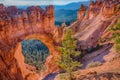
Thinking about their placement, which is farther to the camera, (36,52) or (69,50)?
(36,52)

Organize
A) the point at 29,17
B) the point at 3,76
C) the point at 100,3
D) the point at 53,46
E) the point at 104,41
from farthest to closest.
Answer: the point at 100,3 < the point at 104,41 < the point at 53,46 < the point at 29,17 < the point at 3,76

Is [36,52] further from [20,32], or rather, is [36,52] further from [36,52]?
[20,32]

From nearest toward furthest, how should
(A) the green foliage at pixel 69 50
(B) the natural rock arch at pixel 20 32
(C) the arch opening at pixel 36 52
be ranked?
1. (A) the green foliage at pixel 69 50
2. (B) the natural rock arch at pixel 20 32
3. (C) the arch opening at pixel 36 52

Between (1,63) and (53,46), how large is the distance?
14.1 metres

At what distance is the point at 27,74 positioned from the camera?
48406 millimetres

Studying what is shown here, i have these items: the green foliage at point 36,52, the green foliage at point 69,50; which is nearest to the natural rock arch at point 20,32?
the green foliage at point 69,50

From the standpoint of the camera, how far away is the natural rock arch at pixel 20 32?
135 feet

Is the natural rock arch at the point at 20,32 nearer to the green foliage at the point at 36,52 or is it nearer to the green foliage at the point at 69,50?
the green foliage at the point at 69,50

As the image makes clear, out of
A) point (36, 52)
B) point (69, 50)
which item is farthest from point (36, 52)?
point (69, 50)

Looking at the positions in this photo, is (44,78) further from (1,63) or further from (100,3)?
(100,3)

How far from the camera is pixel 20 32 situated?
45719 mm

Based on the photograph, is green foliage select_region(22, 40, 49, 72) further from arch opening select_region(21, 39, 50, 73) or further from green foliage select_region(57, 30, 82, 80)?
green foliage select_region(57, 30, 82, 80)

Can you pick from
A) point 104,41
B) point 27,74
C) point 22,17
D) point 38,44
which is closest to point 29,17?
point 22,17

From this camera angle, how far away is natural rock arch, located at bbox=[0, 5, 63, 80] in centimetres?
4125
